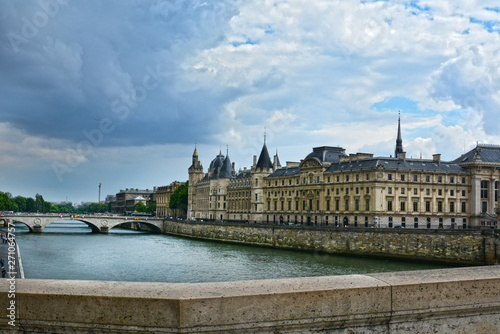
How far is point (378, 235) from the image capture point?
61281 mm

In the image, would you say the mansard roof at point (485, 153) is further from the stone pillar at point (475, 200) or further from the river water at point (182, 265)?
the river water at point (182, 265)

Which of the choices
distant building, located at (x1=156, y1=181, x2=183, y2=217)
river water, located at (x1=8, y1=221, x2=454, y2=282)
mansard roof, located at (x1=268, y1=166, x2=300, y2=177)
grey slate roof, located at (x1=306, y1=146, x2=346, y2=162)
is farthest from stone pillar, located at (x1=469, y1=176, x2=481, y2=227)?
distant building, located at (x1=156, y1=181, x2=183, y2=217)

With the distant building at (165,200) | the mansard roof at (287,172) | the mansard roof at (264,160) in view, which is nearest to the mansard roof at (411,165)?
the mansard roof at (287,172)

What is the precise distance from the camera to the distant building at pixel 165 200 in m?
183

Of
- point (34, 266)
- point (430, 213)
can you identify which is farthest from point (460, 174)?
point (34, 266)

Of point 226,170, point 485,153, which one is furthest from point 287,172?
point 485,153

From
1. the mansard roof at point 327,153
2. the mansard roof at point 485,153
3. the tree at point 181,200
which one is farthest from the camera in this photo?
the tree at point 181,200

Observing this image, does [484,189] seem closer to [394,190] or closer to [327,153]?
[394,190]

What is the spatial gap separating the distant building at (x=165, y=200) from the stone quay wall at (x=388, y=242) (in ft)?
328

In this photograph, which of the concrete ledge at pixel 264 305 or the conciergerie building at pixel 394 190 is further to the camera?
the conciergerie building at pixel 394 190

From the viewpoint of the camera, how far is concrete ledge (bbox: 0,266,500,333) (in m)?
4.24

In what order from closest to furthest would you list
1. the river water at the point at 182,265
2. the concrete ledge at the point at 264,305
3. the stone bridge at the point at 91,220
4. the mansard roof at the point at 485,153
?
the concrete ledge at the point at 264,305
the river water at the point at 182,265
the mansard roof at the point at 485,153
the stone bridge at the point at 91,220

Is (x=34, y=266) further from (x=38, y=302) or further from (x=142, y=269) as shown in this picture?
(x=38, y=302)

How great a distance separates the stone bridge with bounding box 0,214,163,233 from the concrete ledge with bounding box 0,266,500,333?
89.9 meters
